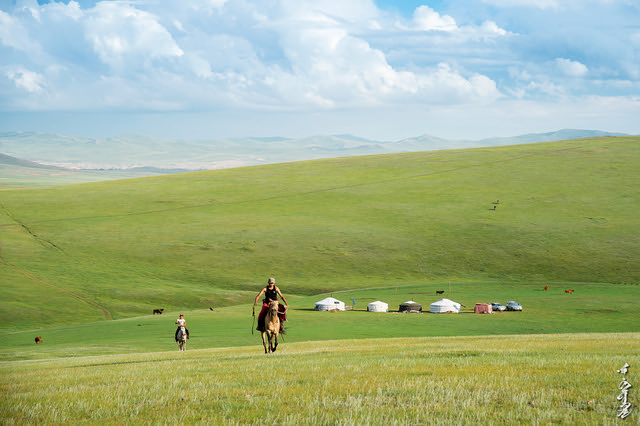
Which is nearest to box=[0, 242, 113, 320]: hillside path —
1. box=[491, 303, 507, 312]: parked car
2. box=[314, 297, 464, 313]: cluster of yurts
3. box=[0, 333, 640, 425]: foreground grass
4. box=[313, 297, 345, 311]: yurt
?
box=[313, 297, 345, 311]: yurt

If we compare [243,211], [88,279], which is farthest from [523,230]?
[88,279]

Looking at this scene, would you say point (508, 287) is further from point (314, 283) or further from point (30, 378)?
point (30, 378)

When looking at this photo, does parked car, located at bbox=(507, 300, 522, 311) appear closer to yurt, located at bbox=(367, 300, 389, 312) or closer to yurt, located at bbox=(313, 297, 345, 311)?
yurt, located at bbox=(367, 300, 389, 312)

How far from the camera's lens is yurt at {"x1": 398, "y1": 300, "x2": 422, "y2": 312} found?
7044 centimetres

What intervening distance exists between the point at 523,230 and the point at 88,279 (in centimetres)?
7598

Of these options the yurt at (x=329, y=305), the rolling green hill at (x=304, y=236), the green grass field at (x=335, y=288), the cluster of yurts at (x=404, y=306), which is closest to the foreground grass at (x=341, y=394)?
the green grass field at (x=335, y=288)

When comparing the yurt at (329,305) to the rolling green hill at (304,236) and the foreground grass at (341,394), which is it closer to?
the rolling green hill at (304,236)

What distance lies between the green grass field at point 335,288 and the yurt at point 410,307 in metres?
4.23

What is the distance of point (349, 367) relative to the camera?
52.3ft

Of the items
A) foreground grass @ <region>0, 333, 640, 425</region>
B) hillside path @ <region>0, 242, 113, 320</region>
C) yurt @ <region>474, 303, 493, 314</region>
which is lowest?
yurt @ <region>474, 303, 493, 314</region>

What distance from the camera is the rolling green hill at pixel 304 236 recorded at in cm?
8375

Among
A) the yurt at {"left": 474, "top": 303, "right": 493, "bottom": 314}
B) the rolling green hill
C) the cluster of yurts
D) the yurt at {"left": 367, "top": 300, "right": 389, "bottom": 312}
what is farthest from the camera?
the rolling green hill

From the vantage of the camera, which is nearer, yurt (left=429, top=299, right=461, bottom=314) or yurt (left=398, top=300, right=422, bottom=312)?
yurt (left=429, top=299, right=461, bottom=314)

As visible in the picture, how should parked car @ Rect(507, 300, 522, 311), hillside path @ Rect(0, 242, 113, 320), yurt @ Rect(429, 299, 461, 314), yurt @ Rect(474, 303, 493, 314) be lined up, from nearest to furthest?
parked car @ Rect(507, 300, 522, 311)
yurt @ Rect(474, 303, 493, 314)
yurt @ Rect(429, 299, 461, 314)
hillside path @ Rect(0, 242, 113, 320)
